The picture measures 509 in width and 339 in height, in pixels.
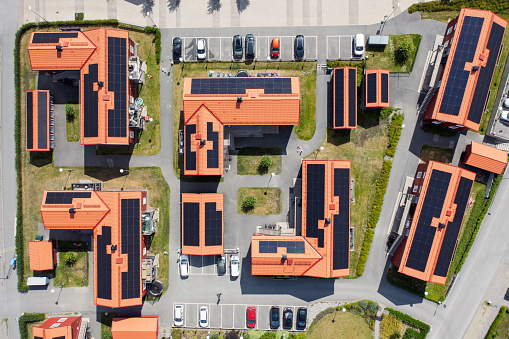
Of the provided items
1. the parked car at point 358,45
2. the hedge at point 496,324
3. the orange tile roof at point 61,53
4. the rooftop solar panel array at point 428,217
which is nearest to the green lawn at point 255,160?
the parked car at point 358,45

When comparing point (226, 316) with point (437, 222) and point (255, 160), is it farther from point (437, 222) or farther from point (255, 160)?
point (437, 222)

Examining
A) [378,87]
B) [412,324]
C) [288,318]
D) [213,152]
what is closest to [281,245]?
[288,318]

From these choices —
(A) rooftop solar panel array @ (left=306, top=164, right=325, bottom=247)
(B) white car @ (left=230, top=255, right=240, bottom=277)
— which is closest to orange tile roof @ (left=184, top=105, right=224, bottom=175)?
(A) rooftop solar panel array @ (left=306, top=164, right=325, bottom=247)

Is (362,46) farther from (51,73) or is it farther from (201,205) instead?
(51,73)

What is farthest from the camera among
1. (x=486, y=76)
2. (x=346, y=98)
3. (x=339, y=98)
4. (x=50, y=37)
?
(x=339, y=98)

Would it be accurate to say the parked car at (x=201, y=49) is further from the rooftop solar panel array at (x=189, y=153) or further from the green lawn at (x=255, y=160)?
the green lawn at (x=255, y=160)

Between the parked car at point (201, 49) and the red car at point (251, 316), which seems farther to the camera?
the red car at point (251, 316)

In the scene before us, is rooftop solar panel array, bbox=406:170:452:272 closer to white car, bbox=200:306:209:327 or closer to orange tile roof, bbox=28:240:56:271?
white car, bbox=200:306:209:327

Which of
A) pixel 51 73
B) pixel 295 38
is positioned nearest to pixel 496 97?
pixel 295 38
